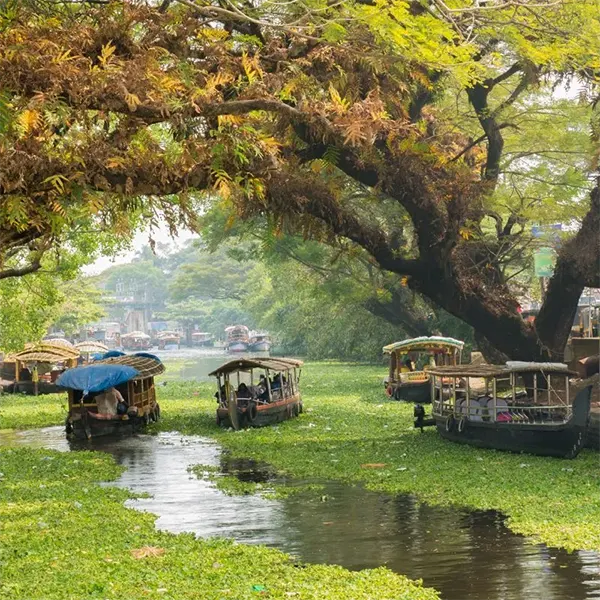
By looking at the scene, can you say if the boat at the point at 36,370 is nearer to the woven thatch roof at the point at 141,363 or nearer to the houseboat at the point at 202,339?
the woven thatch roof at the point at 141,363

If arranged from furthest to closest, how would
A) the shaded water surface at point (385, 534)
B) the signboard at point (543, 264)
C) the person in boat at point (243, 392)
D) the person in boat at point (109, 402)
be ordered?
the person in boat at point (243, 392), the signboard at point (543, 264), the person in boat at point (109, 402), the shaded water surface at point (385, 534)

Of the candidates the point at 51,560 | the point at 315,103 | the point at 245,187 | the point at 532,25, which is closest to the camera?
the point at 51,560

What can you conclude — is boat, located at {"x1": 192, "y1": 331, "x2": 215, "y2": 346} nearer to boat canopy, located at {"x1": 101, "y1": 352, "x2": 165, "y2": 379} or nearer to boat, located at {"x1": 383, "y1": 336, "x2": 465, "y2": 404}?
boat, located at {"x1": 383, "y1": 336, "x2": 465, "y2": 404}

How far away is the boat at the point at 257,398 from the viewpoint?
84.9ft

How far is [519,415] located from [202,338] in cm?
11537

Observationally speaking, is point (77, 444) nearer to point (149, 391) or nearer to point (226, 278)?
point (149, 391)

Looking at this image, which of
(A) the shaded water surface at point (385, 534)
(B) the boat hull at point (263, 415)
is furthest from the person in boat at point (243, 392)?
(A) the shaded water surface at point (385, 534)

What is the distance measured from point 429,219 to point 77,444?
379 inches

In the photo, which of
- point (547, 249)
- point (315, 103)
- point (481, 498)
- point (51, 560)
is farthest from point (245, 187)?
point (547, 249)

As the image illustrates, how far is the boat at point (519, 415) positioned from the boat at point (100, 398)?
24.4 feet

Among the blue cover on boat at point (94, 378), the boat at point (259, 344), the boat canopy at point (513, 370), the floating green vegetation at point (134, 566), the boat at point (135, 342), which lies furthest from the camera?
the boat at point (135, 342)

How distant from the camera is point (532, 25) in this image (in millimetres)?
15852

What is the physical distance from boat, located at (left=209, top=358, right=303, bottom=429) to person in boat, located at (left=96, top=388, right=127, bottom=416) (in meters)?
2.49

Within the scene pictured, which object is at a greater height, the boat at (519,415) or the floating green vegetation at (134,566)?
the boat at (519,415)
